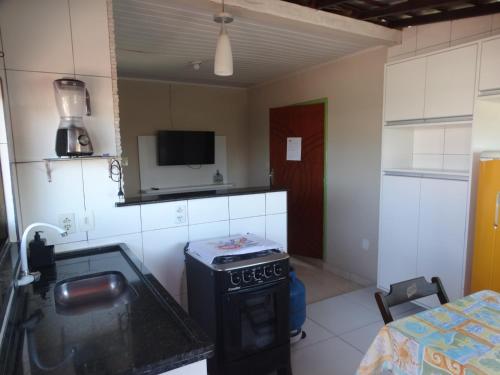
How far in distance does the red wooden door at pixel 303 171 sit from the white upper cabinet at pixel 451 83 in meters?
1.37

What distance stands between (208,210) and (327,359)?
1270 mm

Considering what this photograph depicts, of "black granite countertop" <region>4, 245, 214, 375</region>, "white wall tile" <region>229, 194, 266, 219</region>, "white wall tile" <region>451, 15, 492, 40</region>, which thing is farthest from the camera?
"white wall tile" <region>451, 15, 492, 40</region>

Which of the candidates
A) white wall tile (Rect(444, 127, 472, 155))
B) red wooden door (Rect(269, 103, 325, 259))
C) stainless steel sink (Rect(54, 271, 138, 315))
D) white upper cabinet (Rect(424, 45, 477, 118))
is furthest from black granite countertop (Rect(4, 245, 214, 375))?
red wooden door (Rect(269, 103, 325, 259))

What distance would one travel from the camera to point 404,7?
242cm

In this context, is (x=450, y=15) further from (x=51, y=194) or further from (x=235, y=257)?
(x=51, y=194)

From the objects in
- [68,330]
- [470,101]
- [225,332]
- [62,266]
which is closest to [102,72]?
[62,266]

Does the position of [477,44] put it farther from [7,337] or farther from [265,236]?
[7,337]

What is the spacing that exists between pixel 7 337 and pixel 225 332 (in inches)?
40.0

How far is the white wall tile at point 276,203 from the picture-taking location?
93.2 inches

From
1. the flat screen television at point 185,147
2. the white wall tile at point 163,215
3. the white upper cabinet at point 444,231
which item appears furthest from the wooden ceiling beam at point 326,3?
the flat screen television at point 185,147

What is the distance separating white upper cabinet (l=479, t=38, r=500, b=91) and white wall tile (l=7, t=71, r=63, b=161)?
98.3 inches

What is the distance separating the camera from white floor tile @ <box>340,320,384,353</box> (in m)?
2.45

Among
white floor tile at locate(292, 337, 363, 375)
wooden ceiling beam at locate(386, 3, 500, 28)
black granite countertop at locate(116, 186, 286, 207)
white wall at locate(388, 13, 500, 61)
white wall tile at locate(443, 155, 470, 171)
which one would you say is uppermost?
wooden ceiling beam at locate(386, 3, 500, 28)

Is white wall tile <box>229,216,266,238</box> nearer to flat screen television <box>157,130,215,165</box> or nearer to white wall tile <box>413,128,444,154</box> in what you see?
white wall tile <box>413,128,444,154</box>
